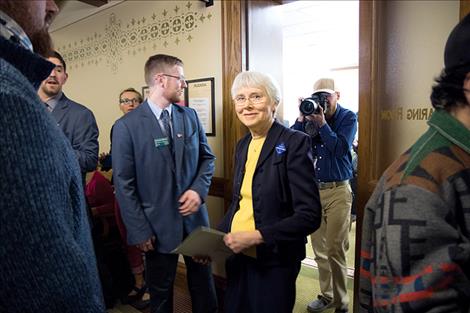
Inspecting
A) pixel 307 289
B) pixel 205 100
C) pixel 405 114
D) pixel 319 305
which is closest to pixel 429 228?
pixel 405 114

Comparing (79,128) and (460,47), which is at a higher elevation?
(460,47)

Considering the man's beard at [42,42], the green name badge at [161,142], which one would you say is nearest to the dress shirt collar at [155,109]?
the green name badge at [161,142]

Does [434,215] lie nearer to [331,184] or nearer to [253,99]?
[253,99]

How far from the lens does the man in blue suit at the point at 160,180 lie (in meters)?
1.63

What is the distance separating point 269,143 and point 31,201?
3.15 feet

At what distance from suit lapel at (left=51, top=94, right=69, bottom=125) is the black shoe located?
1.92 meters

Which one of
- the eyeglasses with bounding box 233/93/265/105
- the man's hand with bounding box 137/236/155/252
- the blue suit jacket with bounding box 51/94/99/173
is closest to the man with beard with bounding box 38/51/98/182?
the blue suit jacket with bounding box 51/94/99/173

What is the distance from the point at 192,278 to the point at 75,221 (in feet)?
4.40

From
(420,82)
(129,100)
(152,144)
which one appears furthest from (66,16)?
(420,82)

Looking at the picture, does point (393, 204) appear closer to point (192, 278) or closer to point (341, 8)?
point (192, 278)

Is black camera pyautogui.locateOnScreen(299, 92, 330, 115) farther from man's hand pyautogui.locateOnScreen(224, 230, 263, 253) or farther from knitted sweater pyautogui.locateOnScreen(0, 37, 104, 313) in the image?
knitted sweater pyautogui.locateOnScreen(0, 37, 104, 313)

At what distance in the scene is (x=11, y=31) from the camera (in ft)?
1.68

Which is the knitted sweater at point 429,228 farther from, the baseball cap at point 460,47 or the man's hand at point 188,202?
the man's hand at point 188,202

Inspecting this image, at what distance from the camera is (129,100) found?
8.97 feet
